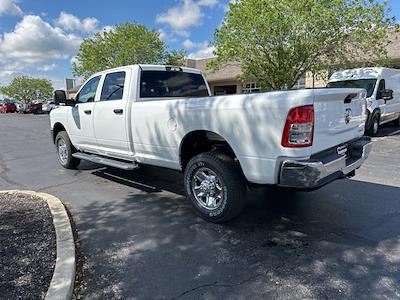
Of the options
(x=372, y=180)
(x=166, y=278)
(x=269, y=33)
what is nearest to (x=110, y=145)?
(x=166, y=278)

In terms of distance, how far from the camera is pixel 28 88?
6712 cm

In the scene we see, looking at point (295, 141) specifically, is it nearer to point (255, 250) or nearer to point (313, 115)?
point (313, 115)

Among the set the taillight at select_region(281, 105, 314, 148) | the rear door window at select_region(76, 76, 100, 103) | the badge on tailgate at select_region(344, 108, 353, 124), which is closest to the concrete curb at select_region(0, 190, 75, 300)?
the taillight at select_region(281, 105, 314, 148)

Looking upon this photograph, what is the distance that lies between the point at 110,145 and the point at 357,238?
3.99 metres

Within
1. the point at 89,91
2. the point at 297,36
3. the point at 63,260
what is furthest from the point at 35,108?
the point at 63,260

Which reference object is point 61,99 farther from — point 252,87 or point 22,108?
point 22,108

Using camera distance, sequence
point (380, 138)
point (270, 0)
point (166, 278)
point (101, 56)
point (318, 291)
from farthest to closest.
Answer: point (101, 56), point (270, 0), point (380, 138), point (166, 278), point (318, 291)

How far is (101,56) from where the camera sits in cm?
2516

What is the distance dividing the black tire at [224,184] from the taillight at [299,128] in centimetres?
84

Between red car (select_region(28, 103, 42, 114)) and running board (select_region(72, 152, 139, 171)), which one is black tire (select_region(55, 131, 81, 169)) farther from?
red car (select_region(28, 103, 42, 114))

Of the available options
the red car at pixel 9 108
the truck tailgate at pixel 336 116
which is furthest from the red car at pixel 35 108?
the truck tailgate at pixel 336 116

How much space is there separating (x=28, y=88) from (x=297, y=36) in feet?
219

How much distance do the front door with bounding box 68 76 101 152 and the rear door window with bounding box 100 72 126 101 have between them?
0.98ft

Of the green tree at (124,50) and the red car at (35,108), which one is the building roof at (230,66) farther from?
the red car at (35,108)
